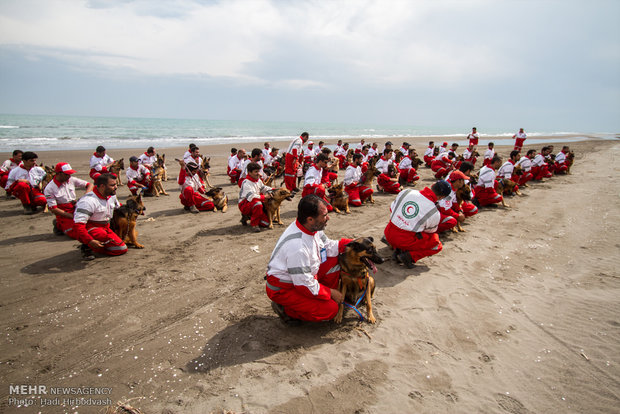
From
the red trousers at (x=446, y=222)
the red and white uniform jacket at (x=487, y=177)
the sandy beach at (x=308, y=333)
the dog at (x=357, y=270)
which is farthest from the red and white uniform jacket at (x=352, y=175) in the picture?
the dog at (x=357, y=270)

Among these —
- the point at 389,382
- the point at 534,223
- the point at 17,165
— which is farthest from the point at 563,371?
the point at 17,165

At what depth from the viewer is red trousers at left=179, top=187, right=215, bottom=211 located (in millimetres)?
9141

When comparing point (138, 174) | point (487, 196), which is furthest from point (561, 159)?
point (138, 174)

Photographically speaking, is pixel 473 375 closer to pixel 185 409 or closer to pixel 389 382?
pixel 389 382

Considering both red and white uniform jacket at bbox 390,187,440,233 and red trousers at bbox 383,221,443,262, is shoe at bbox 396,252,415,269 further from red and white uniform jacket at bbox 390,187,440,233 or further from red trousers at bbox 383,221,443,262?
red and white uniform jacket at bbox 390,187,440,233

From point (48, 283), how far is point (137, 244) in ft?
5.44

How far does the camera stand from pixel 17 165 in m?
9.81

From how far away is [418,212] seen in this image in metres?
5.26

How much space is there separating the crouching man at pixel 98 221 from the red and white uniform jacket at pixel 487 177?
418 inches

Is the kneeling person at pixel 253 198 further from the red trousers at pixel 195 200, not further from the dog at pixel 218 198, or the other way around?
the red trousers at pixel 195 200

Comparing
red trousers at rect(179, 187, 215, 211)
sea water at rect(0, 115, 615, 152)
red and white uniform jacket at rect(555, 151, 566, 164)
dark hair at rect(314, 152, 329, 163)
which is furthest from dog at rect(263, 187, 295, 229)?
sea water at rect(0, 115, 615, 152)

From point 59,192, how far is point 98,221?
6.40ft

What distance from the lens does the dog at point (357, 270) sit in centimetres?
351

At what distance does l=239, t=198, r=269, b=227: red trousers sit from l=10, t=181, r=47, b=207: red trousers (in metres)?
6.48
